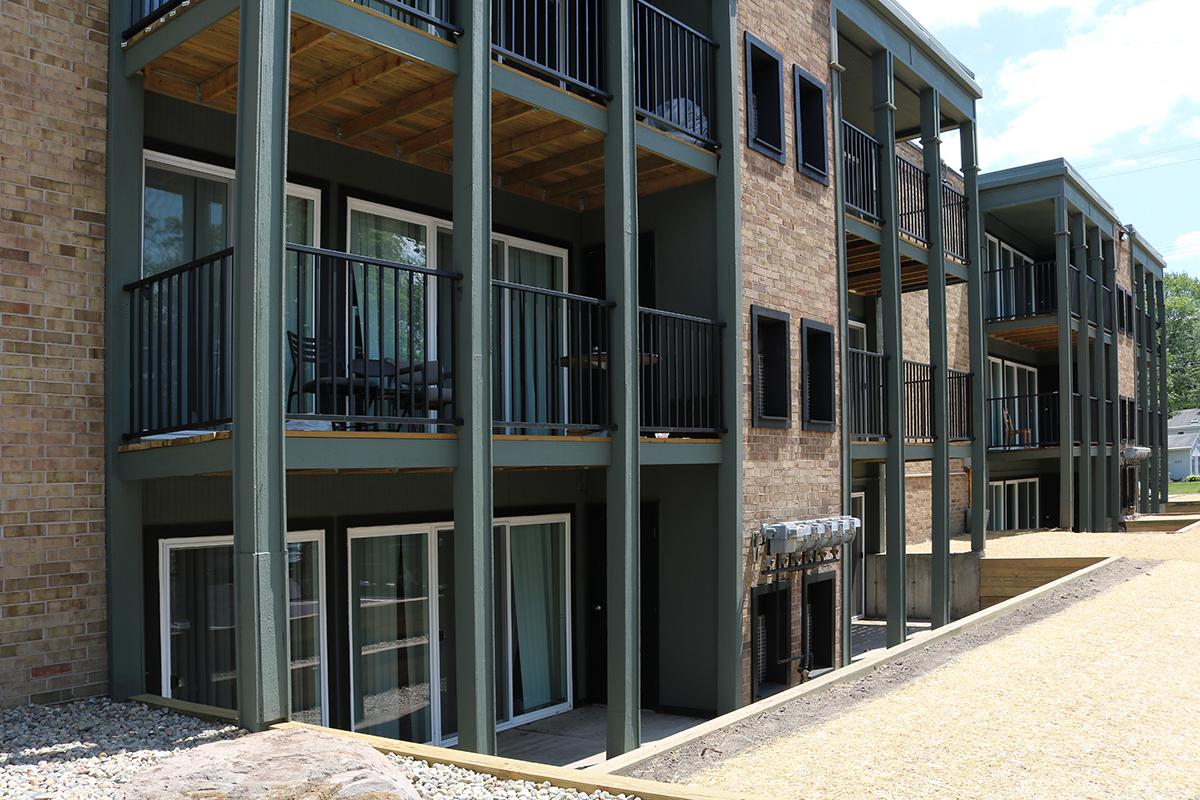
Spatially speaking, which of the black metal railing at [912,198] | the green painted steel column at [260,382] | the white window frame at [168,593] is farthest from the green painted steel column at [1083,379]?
the green painted steel column at [260,382]

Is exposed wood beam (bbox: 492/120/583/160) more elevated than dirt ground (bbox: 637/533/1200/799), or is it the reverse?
exposed wood beam (bbox: 492/120/583/160)

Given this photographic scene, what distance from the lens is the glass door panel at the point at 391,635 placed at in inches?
344

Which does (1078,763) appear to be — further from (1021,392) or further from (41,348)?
(1021,392)

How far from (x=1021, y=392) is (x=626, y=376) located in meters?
19.4

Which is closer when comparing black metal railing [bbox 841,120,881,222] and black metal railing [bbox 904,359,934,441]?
black metal railing [bbox 841,120,881,222]

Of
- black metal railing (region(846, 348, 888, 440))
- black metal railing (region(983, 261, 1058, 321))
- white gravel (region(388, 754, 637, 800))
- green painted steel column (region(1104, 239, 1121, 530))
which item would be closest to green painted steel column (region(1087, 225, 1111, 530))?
green painted steel column (region(1104, 239, 1121, 530))

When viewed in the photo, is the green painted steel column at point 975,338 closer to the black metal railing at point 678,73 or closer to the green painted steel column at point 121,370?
the black metal railing at point 678,73

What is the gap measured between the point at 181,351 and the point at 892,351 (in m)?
9.38

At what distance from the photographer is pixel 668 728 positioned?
32.5 feet

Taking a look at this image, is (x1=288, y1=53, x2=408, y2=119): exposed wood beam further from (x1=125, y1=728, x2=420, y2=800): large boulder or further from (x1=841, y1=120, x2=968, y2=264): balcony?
(x1=841, y1=120, x2=968, y2=264): balcony

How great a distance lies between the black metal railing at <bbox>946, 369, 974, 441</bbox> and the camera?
1560 cm

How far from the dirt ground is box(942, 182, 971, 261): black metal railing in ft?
21.6

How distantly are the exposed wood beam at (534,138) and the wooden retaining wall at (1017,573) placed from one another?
10.7m

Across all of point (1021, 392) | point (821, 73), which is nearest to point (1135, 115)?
point (1021, 392)
